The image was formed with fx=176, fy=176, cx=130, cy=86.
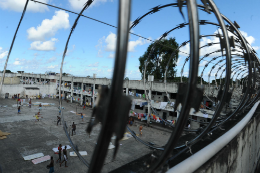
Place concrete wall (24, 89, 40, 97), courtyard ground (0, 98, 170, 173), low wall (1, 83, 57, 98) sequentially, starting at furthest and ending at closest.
Result: concrete wall (24, 89, 40, 97), low wall (1, 83, 57, 98), courtyard ground (0, 98, 170, 173)

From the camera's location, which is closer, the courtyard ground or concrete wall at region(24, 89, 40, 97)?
the courtyard ground

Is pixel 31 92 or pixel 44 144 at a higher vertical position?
pixel 31 92

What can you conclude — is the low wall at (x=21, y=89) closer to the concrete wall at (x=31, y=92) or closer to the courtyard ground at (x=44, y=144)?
the concrete wall at (x=31, y=92)

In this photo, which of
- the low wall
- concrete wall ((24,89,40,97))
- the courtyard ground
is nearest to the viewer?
the courtyard ground

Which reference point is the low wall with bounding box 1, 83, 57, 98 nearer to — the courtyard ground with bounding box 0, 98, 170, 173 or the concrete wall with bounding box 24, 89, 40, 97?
the concrete wall with bounding box 24, 89, 40, 97

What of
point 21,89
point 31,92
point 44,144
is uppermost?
point 21,89

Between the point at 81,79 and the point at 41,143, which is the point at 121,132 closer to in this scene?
the point at 41,143

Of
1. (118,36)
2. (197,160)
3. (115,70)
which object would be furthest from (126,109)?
(197,160)

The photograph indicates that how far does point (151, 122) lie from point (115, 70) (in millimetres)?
21117

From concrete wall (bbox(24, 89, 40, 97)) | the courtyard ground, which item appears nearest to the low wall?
concrete wall (bbox(24, 89, 40, 97))

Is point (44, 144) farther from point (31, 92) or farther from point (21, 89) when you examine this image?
point (21, 89)

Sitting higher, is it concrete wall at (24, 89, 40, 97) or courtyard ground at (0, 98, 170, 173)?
concrete wall at (24, 89, 40, 97)

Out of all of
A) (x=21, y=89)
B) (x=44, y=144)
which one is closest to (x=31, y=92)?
(x=21, y=89)

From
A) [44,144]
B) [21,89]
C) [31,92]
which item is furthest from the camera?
[31,92]
